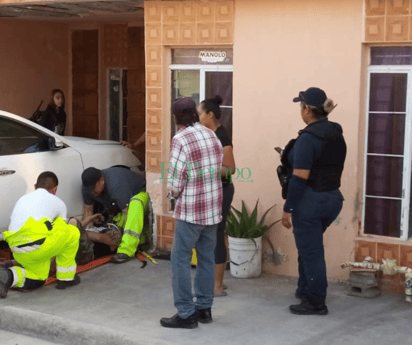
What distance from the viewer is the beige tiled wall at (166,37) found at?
8.12 metres

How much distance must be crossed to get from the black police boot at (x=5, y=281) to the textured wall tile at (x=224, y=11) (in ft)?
10.2

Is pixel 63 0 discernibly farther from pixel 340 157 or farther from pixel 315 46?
pixel 340 157

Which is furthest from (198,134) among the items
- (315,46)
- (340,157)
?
(315,46)

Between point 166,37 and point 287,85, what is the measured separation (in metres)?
1.47

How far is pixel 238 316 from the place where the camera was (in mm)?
6816

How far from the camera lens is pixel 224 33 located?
26.6 feet

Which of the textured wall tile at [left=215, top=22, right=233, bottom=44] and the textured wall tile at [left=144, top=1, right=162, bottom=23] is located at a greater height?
the textured wall tile at [left=144, top=1, right=162, bottom=23]

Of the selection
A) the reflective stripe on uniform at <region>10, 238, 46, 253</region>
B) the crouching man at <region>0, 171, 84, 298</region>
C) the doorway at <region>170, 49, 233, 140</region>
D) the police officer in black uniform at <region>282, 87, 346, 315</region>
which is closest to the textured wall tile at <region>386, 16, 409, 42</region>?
the police officer in black uniform at <region>282, 87, 346, 315</region>

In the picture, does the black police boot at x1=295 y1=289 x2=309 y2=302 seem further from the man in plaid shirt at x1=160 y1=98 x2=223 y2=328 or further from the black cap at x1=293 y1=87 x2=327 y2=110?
the black cap at x1=293 y1=87 x2=327 y2=110

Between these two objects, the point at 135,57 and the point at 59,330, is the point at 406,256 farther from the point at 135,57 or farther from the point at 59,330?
the point at 135,57

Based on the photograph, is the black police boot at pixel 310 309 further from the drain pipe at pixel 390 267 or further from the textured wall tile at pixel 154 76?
the textured wall tile at pixel 154 76

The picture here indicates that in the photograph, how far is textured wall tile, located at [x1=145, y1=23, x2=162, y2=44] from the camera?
335 inches

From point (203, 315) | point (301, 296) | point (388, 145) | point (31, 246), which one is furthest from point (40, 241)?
point (388, 145)

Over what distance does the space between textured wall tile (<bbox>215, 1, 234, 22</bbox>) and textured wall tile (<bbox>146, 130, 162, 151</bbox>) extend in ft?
4.52
